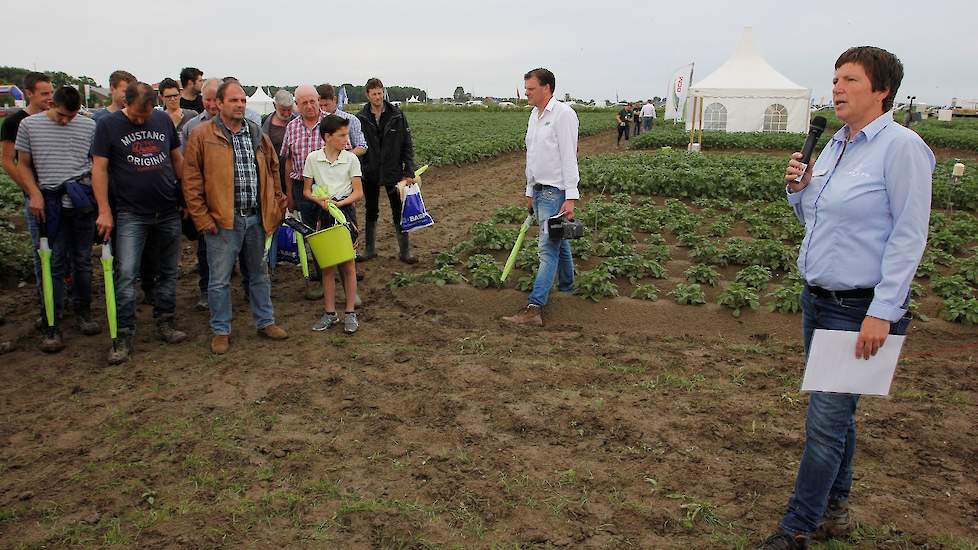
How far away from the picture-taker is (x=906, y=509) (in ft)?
11.9

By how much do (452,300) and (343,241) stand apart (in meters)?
1.50

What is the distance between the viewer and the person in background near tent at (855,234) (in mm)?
2832

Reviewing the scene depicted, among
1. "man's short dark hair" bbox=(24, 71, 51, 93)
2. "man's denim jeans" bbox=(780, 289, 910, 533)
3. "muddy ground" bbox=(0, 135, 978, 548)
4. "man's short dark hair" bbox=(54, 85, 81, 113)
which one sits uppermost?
"man's short dark hair" bbox=(24, 71, 51, 93)

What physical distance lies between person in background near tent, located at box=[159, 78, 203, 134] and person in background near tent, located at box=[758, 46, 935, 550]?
6020mm

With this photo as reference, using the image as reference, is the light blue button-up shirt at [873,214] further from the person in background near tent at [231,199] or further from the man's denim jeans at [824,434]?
the person in background near tent at [231,199]

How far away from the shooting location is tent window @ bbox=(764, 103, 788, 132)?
102ft

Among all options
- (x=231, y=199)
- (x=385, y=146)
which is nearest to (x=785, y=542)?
(x=231, y=199)

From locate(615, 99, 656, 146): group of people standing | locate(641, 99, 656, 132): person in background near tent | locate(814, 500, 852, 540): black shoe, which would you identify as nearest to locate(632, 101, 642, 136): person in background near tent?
locate(615, 99, 656, 146): group of people standing

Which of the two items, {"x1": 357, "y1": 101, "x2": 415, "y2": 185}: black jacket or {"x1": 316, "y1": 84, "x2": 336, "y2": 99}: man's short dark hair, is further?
{"x1": 357, "y1": 101, "x2": 415, "y2": 185}: black jacket

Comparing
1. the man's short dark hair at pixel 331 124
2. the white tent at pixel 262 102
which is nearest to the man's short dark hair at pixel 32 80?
the man's short dark hair at pixel 331 124

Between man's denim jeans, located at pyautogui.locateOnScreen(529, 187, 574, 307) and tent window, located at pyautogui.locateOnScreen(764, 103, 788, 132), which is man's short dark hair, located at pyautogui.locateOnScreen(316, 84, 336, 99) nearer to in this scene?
man's denim jeans, located at pyautogui.locateOnScreen(529, 187, 574, 307)

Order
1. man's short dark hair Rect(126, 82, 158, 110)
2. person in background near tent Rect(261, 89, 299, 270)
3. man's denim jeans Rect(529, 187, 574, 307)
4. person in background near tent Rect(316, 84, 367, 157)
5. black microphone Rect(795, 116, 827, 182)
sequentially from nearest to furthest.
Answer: black microphone Rect(795, 116, 827, 182), man's short dark hair Rect(126, 82, 158, 110), man's denim jeans Rect(529, 187, 574, 307), person in background near tent Rect(261, 89, 299, 270), person in background near tent Rect(316, 84, 367, 157)

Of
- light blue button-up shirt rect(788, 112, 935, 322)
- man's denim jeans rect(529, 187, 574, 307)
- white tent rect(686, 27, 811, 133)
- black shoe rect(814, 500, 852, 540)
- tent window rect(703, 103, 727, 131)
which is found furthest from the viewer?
tent window rect(703, 103, 727, 131)

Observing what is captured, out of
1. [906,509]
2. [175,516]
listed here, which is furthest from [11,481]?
[906,509]
